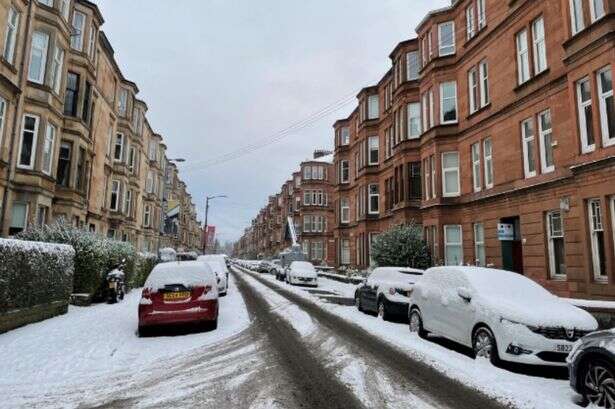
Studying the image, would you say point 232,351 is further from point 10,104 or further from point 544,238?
point 10,104

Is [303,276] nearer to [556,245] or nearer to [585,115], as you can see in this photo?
[556,245]

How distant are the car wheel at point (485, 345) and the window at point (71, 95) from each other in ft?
72.0

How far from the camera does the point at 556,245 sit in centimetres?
1511

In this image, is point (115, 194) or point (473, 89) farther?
point (115, 194)

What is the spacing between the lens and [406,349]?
338 inches

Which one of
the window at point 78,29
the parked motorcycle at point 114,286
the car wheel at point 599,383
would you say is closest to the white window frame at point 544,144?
the car wheel at point 599,383

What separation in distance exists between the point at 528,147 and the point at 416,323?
10.2 metres

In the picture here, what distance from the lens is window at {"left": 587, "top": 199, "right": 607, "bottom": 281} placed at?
12234 mm

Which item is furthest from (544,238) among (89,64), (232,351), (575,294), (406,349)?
(89,64)

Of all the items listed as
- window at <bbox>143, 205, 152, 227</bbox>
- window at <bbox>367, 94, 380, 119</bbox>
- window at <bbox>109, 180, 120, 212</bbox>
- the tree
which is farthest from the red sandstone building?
window at <bbox>143, 205, 152, 227</bbox>

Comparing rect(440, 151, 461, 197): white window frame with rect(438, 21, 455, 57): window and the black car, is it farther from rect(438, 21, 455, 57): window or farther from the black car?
the black car

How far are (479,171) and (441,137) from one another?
310 centimetres

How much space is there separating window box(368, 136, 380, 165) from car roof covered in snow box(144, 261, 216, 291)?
25840 millimetres

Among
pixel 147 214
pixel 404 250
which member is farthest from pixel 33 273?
pixel 147 214
